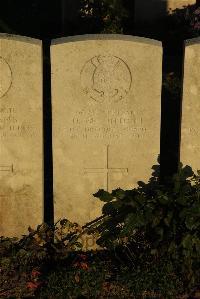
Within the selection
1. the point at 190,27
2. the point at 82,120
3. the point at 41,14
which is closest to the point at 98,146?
the point at 82,120

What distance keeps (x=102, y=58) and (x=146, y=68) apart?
43 cm

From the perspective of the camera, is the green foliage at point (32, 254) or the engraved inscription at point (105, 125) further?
the engraved inscription at point (105, 125)

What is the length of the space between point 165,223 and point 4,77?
2.03 metres

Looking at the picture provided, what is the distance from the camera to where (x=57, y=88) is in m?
4.75

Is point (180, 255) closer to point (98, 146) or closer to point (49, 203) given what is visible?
point (98, 146)

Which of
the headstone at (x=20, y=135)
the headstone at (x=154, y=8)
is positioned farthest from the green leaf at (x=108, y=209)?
the headstone at (x=154, y=8)

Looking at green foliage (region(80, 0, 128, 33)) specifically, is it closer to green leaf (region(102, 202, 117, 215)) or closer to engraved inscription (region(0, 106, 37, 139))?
engraved inscription (region(0, 106, 37, 139))

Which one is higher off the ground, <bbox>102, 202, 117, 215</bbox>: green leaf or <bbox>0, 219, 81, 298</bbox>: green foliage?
<bbox>102, 202, 117, 215</bbox>: green leaf

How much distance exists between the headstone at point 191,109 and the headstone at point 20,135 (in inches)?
55.3

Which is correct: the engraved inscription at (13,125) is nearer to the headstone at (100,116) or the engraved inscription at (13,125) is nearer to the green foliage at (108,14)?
the headstone at (100,116)

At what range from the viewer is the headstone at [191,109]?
4672 millimetres

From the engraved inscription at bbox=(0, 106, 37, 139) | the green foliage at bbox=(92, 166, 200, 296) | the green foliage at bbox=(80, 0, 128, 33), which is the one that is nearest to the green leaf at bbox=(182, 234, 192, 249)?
the green foliage at bbox=(92, 166, 200, 296)

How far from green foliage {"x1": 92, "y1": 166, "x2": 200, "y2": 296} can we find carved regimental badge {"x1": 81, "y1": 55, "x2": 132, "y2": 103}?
3.06ft

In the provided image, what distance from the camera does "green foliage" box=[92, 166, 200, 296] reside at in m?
4.38
